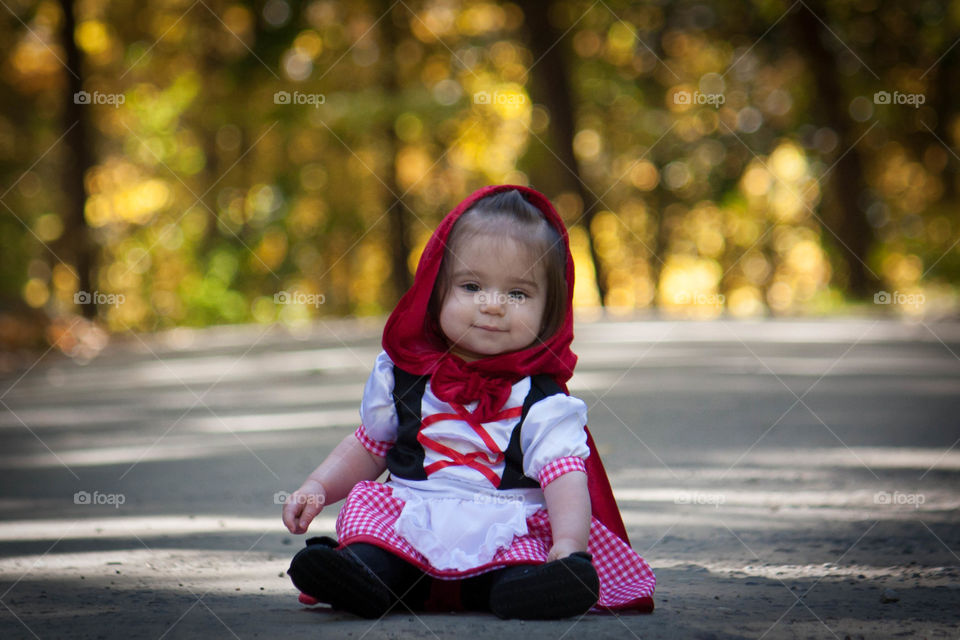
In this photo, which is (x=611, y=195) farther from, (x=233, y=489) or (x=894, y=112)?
(x=233, y=489)

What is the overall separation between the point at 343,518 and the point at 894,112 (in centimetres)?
1855

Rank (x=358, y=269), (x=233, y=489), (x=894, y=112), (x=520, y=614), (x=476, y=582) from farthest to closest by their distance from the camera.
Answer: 1. (x=358, y=269)
2. (x=894, y=112)
3. (x=233, y=489)
4. (x=476, y=582)
5. (x=520, y=614)

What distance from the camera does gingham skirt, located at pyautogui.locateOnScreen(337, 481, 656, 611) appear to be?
2.60 m

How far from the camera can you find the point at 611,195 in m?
27.0

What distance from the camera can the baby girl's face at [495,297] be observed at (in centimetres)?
279

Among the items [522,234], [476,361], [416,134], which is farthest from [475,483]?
[416,134]

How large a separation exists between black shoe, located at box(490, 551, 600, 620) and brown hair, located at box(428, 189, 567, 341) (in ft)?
2.24

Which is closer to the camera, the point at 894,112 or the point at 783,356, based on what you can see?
the point at 783,356

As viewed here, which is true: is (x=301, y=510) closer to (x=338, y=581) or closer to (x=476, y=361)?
(x=338, y=581)

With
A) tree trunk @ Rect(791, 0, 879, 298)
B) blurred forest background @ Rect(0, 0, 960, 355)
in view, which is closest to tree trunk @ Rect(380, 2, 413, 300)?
blurred forest background @ Rect(0, 0, 960, 355)

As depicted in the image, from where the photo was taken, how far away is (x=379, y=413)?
9.39 feet

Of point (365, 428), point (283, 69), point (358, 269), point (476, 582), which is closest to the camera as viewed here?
point (476, 582)

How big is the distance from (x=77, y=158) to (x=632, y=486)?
609 inches

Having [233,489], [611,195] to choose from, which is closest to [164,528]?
[233,489]
